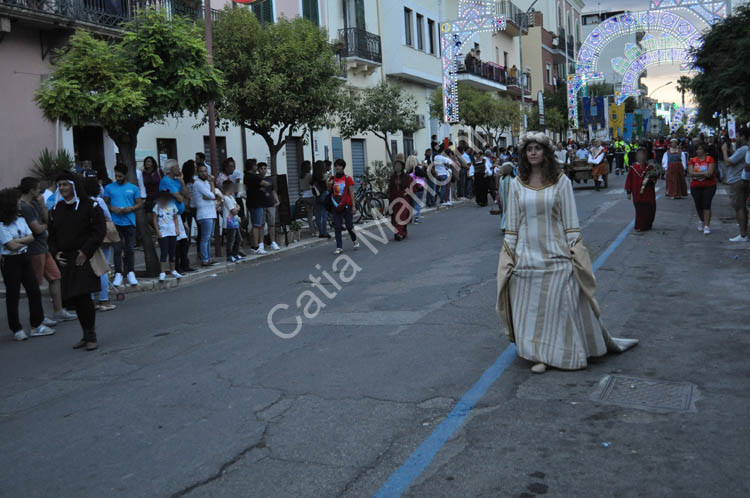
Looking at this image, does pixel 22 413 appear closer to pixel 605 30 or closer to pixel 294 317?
pixel 294 317

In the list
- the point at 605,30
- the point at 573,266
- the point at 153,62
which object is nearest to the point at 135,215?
the point at 153,62

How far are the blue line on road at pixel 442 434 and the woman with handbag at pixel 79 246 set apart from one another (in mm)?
4317

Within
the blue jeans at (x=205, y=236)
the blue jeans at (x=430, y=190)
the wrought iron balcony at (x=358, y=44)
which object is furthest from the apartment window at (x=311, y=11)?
the blue jeans at (x=205, y=236)

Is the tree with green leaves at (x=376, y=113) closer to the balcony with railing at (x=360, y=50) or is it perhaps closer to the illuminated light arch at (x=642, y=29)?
the balcony with railing at (x=360, y=50)

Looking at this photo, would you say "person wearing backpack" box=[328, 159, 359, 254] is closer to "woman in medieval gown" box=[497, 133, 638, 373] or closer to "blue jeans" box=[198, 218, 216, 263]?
"blue jeans" box=[198, 218, 216, 263]

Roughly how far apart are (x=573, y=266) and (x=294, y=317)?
3842 millimetres

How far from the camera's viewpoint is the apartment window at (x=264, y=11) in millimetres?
23834

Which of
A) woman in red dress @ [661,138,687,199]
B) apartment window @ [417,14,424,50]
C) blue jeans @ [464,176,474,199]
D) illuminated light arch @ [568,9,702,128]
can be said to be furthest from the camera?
apartment window @ [417,14,424,50]

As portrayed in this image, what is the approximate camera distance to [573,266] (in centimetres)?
573

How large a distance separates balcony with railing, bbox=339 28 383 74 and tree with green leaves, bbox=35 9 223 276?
15.4 meters

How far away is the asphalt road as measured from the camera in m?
4.01

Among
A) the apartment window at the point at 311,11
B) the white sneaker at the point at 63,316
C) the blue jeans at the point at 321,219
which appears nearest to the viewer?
the white sneaker at the point at 63,316

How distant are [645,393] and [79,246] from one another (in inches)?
226

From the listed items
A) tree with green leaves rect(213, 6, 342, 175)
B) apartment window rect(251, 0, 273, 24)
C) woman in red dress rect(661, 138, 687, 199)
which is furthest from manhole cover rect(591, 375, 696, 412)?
apartment window rect(251, 0, 273, 24)
